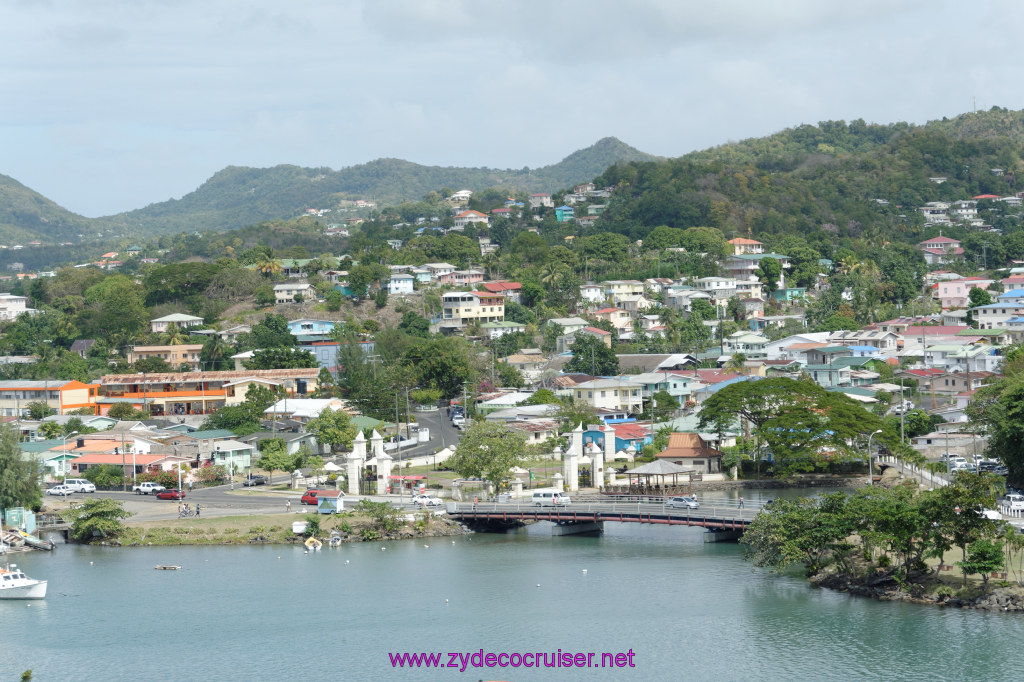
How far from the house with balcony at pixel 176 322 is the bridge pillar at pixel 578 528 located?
44.1 m

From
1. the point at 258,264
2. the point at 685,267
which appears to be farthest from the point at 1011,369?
the point at 258,264

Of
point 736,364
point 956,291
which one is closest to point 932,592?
point 736,364

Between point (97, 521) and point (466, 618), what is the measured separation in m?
13.7

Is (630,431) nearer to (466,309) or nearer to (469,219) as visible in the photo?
(466,309)

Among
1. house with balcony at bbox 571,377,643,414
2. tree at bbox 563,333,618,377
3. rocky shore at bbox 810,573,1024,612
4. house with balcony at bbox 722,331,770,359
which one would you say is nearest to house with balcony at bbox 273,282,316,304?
tree at bbox 563,333,618,377

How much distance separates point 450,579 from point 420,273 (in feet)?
178

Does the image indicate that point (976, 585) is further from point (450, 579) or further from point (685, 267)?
point (685, 267)

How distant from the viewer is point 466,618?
27.4 m

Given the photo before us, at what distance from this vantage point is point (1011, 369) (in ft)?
159

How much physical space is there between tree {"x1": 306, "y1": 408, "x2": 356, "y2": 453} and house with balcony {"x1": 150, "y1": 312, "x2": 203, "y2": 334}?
28.2m

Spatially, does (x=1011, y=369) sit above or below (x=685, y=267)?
below

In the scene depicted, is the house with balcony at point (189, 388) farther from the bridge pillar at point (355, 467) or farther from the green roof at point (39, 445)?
the bridge pillar at point (355, 467)

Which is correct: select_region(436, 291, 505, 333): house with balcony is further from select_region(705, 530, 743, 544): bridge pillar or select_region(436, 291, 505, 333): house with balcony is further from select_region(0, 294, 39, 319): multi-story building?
select_region(705, 530, 743, 544): bridge pillar

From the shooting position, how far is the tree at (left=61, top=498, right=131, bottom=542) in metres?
35.5
